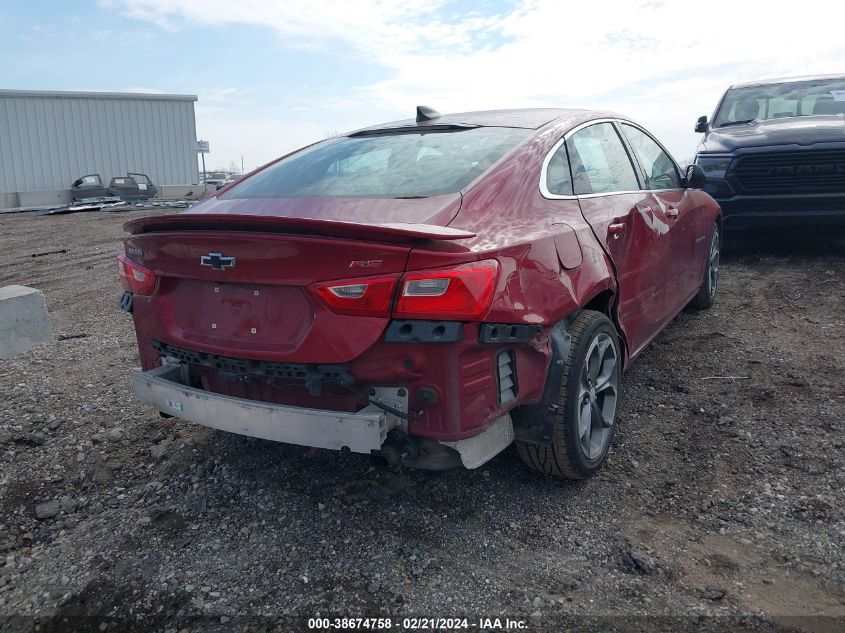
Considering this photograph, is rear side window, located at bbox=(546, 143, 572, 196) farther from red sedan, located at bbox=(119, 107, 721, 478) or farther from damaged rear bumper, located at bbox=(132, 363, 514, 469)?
damaged rear bumper, located at bbox=(132, 363, 514, 469)

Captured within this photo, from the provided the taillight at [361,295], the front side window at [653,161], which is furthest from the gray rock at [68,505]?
the front side window at [653,161]

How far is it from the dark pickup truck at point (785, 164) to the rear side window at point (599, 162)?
3.63 meters

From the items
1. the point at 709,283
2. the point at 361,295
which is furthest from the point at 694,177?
the point at 361,295

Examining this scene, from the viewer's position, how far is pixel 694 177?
15.7 ft

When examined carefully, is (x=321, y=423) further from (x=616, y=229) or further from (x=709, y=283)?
(x=709, y=283)

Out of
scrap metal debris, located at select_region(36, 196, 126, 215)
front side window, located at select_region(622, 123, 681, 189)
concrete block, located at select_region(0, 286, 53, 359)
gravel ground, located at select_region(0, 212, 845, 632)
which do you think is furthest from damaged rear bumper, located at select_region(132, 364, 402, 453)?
scrap metal debris, located at select_region(36, 196, 126, 215)

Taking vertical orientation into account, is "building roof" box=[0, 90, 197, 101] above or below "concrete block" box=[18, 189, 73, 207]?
above

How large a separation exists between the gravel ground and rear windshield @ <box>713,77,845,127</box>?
14.6 ft

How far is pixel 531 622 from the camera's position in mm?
2193

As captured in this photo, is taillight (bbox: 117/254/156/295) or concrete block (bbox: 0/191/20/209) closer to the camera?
taillight (bbox: 117/254/156/295)

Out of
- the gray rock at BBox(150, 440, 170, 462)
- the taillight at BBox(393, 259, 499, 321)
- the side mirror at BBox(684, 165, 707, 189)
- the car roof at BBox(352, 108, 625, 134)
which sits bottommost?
the gray rock at BBox(150, 440, 170, 462)

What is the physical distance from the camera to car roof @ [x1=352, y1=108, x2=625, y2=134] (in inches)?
132

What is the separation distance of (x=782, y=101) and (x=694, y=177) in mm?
4079

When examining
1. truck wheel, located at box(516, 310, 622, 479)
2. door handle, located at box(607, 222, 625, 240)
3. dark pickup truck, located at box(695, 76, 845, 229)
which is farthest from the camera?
dark pickup truck, located at box(695, 76, 845, 229)
